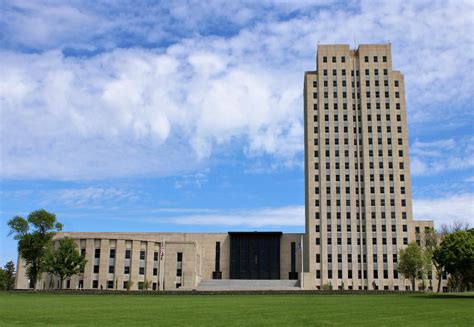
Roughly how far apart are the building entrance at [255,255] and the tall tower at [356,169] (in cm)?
824

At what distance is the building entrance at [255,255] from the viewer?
120 m

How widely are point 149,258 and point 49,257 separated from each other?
23168 mm

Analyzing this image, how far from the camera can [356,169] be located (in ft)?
395

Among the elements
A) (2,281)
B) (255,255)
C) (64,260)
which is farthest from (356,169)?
(2,281)

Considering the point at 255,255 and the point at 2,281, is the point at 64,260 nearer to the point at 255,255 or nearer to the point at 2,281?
the point at 255,255

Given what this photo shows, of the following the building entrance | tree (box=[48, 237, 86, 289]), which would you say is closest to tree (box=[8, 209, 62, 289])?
tree (box=[48, 237, 86, 289])

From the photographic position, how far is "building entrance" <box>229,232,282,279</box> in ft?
395

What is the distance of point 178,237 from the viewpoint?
121625 millimetres

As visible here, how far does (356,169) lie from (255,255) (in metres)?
32.8

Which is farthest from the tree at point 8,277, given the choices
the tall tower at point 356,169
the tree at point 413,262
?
the tree at point 413,262

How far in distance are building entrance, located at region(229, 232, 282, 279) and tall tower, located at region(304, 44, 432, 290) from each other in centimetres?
824

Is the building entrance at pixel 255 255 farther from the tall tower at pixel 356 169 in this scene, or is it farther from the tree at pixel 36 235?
the tree at pixel 36 235

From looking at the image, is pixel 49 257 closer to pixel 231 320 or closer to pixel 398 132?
pixel 231 320

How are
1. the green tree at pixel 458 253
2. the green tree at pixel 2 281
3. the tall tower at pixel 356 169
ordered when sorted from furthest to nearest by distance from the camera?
the green tree at pixel 2 281 → the tall tower at pixel 356 169 → the green tree at pixel 458 253
